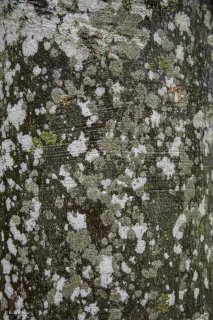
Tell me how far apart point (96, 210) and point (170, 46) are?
2.25 ft

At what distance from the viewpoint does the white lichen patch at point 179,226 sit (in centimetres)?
177

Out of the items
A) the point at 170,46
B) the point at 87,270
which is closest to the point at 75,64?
the point at 170,46

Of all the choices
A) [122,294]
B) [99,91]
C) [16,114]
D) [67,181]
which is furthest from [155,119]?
[122,294]

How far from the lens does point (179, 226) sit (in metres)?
1.78

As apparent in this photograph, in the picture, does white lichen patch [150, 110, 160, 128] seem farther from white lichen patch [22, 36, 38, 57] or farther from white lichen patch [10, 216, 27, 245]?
white lichen patch [10, 216, 27, 245]

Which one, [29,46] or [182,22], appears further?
[182,22]

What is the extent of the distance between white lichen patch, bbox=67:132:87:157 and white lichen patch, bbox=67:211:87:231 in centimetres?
22

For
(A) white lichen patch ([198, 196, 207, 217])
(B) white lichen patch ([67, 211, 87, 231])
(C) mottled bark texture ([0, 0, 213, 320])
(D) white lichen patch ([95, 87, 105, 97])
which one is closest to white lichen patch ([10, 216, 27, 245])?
(C) mottled bark texture ([0, 0, 213, 320])

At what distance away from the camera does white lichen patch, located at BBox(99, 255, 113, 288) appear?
5.47 ft

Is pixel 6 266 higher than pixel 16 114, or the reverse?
pixel 16 114

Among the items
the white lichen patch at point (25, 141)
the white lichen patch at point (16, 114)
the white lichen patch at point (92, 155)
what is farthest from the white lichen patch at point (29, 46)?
the white lichen patch at point (92, 155)

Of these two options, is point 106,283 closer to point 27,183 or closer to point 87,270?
point 87,270

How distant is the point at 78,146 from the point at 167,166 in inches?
13.6

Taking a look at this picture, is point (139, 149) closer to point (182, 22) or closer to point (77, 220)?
point (77, 220)
